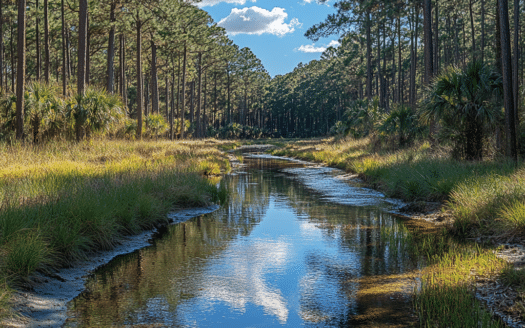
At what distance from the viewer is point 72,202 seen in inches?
304

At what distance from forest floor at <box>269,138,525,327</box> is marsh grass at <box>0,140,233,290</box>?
16.7 ft

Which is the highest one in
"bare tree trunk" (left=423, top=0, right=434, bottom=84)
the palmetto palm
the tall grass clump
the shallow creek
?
"bare tree trunk" (left=423, top=0, right=434, bottom=84)

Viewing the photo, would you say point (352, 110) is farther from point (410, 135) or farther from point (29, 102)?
point (29, 102)

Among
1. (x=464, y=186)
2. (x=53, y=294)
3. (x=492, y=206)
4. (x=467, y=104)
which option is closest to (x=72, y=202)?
(x=53, y=294)

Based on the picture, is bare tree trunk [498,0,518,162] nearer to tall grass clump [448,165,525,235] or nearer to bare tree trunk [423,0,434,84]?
tall grass clump [448,165,525,235]

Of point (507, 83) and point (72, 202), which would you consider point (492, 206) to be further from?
point (72, 202)

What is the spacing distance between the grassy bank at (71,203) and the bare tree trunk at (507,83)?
29.6 ft

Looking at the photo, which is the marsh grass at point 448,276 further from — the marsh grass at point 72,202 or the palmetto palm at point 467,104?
the palmetto palm at point 467,104

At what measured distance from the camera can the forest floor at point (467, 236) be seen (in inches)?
200

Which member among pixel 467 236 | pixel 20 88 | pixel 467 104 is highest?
pixel 20 88

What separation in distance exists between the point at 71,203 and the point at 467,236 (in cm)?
762

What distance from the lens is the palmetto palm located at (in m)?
14.1

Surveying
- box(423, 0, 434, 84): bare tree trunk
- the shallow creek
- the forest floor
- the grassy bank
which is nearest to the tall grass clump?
the forest floor

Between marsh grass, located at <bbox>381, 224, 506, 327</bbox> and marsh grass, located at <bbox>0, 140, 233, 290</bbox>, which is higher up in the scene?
marsh grass, located at <bbox>0, 140, 233, 290</bbox>
